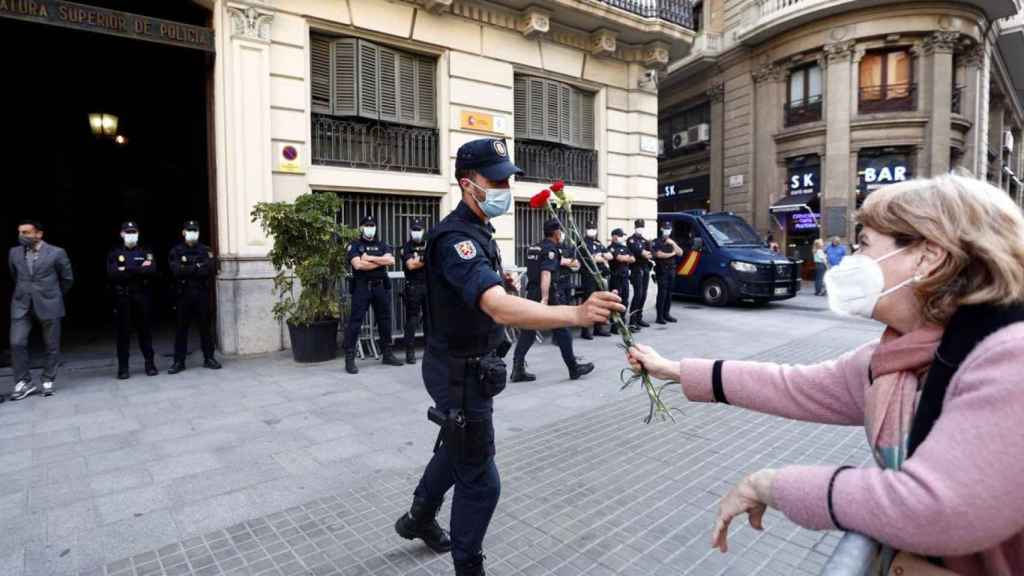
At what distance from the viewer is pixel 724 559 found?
3004mm

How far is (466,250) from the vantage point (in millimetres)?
2506

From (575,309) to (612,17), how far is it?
11.2 m

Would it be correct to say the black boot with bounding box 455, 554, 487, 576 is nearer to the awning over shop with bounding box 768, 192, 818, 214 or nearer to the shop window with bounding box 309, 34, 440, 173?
the shop window with bounding box 309, 34, 440, 173

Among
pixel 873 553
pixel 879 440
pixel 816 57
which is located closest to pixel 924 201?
pixel 879 440

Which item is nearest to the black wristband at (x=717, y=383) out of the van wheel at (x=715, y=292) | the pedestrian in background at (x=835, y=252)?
the van wheel at (x=715, y=292)

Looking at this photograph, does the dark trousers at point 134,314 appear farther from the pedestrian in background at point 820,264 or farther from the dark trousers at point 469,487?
the pedestrian in background at point 820,264

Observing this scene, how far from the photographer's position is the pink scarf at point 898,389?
3.99ft

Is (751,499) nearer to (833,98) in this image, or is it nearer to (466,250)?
(466,250)

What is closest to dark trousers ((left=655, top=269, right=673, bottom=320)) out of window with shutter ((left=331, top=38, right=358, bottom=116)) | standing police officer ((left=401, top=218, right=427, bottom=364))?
standing police officer ((left=401, top=218, right=427, bottom=364))

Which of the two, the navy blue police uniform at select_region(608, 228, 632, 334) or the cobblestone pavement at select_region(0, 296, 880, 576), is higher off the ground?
the navy blue police uniform at select_region(608, 228, 632, 334)

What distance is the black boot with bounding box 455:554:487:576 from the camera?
258 centimetres

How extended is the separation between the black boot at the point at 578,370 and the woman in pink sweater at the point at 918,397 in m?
5.31

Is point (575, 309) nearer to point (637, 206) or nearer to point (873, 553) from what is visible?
point (873, 553)

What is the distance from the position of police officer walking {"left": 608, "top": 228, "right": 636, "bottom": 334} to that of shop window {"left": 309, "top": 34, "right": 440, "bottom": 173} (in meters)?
3.56
